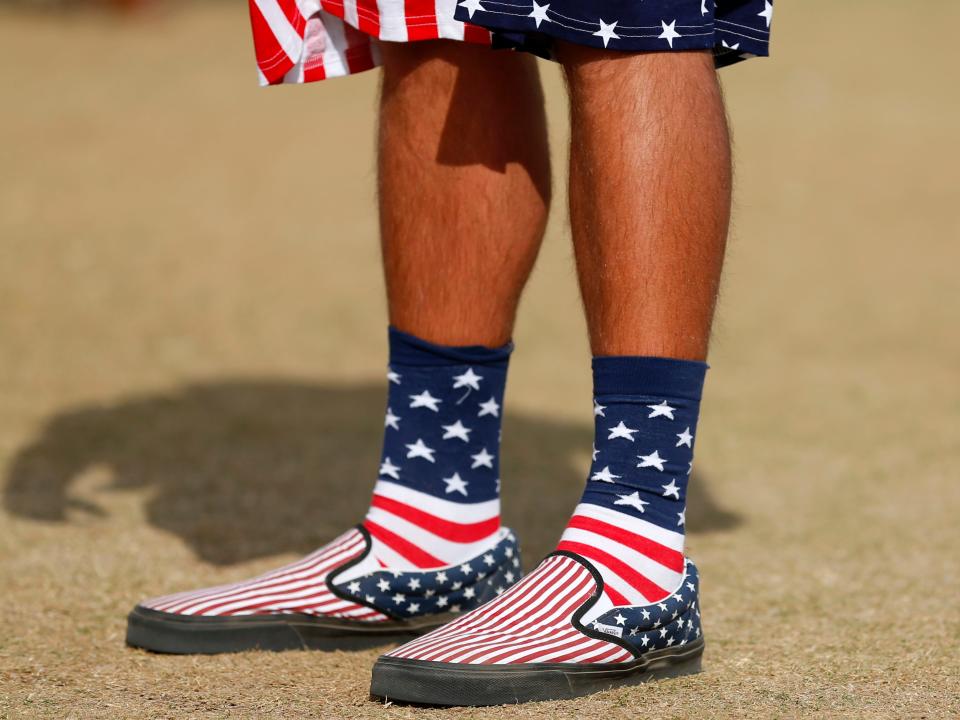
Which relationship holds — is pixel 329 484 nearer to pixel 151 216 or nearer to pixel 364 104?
pixel 151 216

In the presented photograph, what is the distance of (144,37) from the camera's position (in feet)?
24.4

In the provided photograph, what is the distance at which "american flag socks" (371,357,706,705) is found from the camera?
0.87 meters

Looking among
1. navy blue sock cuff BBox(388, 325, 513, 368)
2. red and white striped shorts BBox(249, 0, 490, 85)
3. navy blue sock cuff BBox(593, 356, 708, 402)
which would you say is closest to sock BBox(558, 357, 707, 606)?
navy blue sock cuff BBox(593, 356, 708, 402)

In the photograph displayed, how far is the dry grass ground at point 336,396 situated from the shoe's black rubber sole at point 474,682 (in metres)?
0.01

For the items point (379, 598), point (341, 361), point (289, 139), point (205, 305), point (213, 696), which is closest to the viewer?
point (213, 696)

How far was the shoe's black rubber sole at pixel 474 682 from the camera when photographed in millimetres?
834

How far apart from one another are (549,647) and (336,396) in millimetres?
1361

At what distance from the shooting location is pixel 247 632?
987mm

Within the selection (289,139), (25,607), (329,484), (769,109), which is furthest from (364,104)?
(25,607)

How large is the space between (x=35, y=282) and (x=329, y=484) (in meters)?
1.58

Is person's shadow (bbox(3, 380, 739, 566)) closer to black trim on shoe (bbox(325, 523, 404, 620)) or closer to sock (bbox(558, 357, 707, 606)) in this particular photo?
black trim on shoe (bbox(325, 523, 404, 620))

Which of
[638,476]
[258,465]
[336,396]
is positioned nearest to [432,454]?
[638,476]

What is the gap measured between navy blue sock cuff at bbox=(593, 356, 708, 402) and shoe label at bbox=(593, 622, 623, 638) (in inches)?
6.5

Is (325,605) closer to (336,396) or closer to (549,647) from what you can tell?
(549,647)
